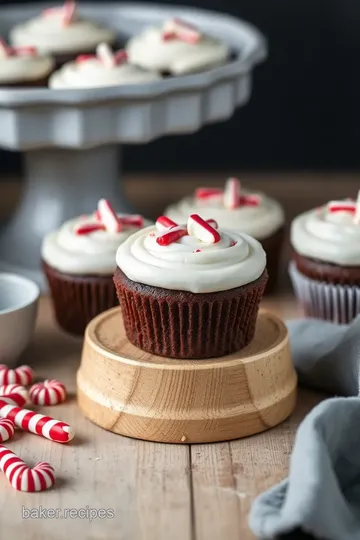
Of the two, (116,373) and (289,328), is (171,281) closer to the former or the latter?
(116,373)

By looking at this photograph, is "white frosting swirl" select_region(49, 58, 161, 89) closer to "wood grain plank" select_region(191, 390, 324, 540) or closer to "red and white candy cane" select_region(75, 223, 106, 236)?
"red and white candy cane" select_region(75, 223, 106, 236)

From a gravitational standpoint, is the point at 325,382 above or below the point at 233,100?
below

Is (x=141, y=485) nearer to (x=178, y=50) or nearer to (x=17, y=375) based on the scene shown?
(x=17, y=375)

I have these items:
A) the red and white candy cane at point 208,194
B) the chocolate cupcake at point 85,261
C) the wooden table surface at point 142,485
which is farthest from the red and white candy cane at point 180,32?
the wooden table surface at point 142,485

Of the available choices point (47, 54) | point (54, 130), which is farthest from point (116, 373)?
point (47, 54)

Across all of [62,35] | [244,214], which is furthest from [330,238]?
[62,35]
